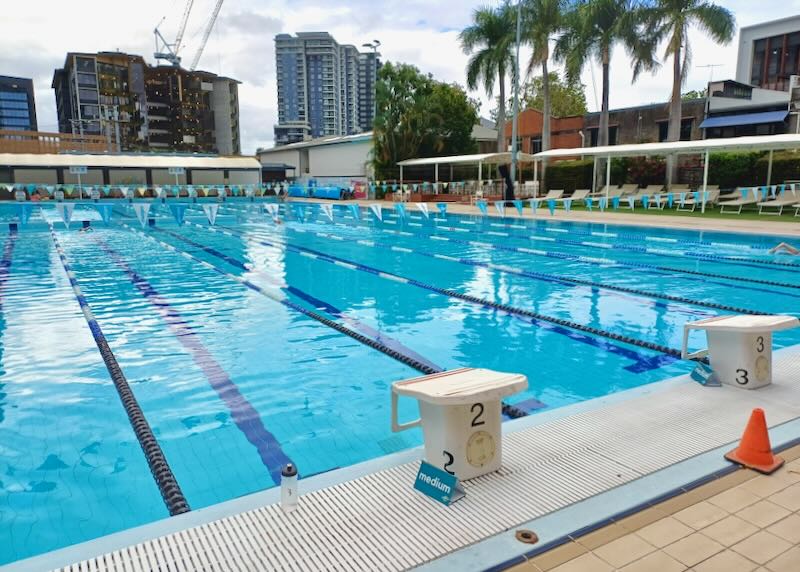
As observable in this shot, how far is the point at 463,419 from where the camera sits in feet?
7.70

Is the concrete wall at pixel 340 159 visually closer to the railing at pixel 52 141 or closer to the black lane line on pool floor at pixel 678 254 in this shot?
the black lane line on pool floor at pixel 678 254

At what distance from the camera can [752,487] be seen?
242 centimetres

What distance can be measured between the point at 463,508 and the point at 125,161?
4014 centimetres

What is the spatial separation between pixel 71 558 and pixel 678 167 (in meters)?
26.5

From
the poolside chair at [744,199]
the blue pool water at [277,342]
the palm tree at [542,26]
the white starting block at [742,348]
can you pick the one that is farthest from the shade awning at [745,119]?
the white starting block at [742,348]

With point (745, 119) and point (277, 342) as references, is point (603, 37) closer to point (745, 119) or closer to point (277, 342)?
point (745, 119)

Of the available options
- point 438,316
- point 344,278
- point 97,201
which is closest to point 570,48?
point 344,278

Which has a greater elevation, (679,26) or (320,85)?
(320,85)

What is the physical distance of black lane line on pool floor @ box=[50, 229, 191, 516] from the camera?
9.42 feet

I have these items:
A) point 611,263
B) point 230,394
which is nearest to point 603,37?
point 611,263

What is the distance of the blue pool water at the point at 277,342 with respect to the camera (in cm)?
336

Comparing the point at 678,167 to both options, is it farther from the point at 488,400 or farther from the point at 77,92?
the point at 77,92

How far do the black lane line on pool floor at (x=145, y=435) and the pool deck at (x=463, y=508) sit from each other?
0.64 meters

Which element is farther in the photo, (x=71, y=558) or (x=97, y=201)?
(x=97, y=201)
